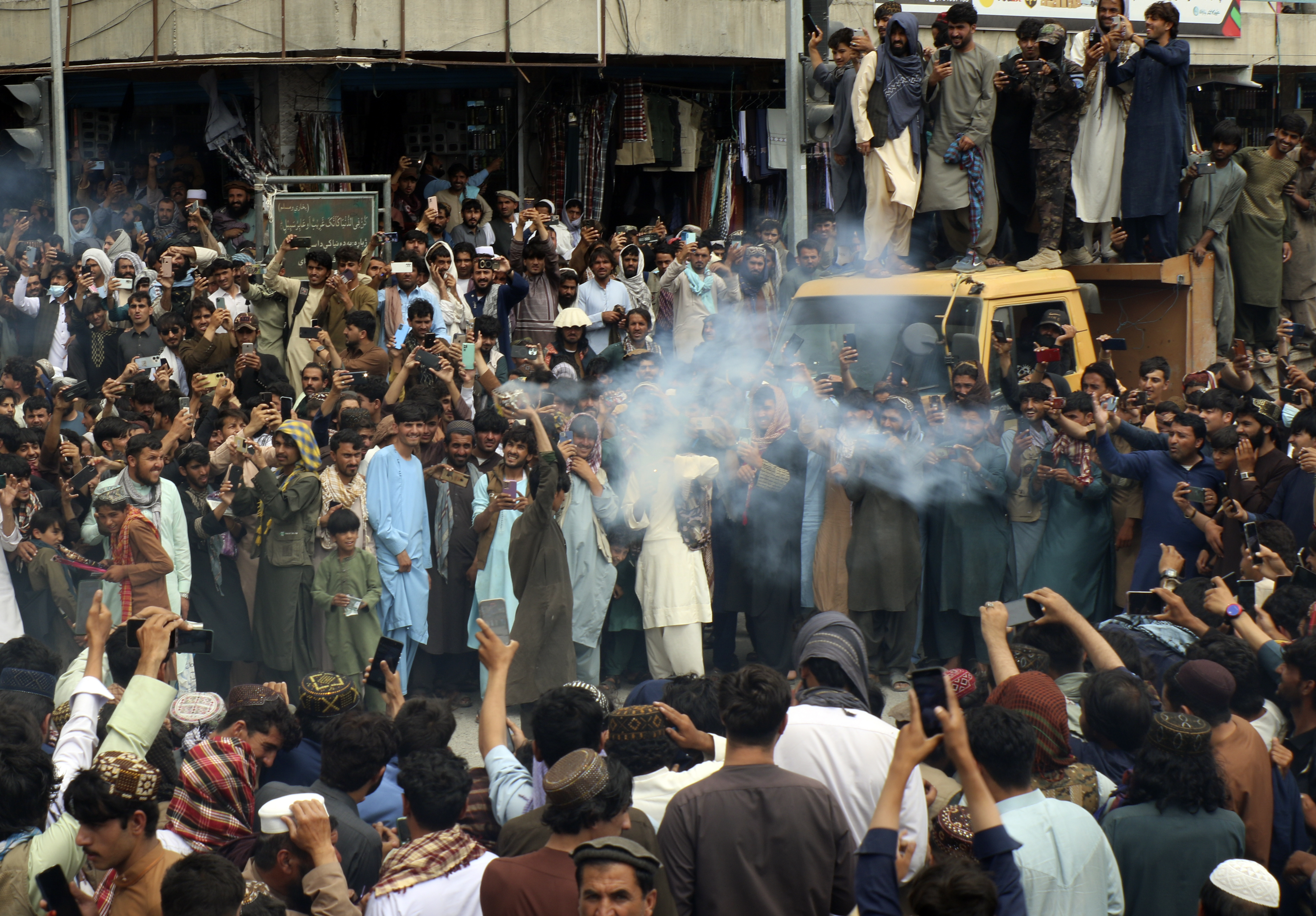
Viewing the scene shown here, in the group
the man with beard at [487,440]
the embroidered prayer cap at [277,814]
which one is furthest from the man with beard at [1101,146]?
the embroidered prayer cap at [277,814]

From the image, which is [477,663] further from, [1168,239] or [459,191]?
[459,191]

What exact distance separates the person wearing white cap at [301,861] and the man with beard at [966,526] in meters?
5.18

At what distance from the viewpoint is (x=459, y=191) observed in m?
15.0

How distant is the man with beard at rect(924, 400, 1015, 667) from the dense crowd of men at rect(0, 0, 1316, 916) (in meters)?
0.03

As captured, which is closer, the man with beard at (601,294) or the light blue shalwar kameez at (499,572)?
the light blue shalwar kameez at (499,572)

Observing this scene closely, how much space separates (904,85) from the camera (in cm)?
983

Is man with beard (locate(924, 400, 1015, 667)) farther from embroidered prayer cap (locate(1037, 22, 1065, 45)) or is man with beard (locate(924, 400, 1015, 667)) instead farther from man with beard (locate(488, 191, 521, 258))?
man with beard (locate(488, 191, 521, 258))

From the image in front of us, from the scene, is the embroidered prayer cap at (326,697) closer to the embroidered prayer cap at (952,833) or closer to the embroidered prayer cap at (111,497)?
the embroidered prayer cap at (952,833)

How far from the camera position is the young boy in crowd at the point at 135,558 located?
6969mm

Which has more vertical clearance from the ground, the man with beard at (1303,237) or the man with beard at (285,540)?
the man with beard at (1303,237)

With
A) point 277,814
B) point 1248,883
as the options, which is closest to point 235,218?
point 277,814

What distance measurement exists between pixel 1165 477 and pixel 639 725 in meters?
4.55

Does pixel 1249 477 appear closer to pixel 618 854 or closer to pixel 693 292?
pixel 693 292

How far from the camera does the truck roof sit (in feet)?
29.6
